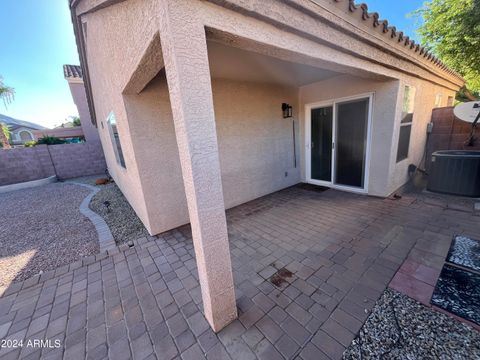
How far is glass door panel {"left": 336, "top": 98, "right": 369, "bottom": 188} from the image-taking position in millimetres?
4292

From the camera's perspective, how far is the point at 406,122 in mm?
4316

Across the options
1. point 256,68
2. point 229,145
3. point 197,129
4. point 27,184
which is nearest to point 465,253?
point 197,129

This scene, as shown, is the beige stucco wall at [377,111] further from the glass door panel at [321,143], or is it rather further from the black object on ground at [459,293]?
the black object on ground at [459,293]

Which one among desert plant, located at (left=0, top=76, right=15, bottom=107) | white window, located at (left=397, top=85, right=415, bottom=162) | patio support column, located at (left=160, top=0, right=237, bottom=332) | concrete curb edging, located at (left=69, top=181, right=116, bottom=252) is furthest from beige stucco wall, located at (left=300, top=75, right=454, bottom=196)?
desert plant, located at (left=0, top=76, right=15, bottom=107)

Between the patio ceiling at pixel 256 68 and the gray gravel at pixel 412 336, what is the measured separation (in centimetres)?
335

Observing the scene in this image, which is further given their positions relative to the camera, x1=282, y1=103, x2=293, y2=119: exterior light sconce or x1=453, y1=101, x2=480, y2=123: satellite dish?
x1=282, y1=103, x2=293, y2=119: exterior light sconce

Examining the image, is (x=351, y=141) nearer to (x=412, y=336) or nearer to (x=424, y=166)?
(x=424, y=166)

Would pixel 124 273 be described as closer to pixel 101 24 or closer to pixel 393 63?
pixel 101 24

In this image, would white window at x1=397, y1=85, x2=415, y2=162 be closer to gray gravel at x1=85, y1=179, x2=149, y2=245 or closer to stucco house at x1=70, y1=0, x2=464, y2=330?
stucco house at x1=70, y1=0, x2=464, y2=330

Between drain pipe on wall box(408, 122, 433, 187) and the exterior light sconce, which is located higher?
the exterior light sconce

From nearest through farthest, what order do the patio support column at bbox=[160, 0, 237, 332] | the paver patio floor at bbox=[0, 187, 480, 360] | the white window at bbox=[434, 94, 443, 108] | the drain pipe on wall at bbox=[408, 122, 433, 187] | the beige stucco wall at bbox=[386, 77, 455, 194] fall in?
1. the patio support column at bbox=[160, 0, 237, 332]
2. the paver patio floor at bbox=[0, 187, 480, 360]
3. the beige stucco wall at bbox=[386, 77, 455, 194]
4. the drain pipe on wall at bbox=[408, 122, 433, 187]
5. the white window at bbox=[434, 94, 443, 108]

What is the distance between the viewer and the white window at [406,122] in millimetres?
4070

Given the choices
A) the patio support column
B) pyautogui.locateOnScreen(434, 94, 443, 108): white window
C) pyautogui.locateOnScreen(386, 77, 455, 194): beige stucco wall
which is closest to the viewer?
the patio support column

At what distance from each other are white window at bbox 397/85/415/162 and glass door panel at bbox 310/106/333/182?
145 centimetres
